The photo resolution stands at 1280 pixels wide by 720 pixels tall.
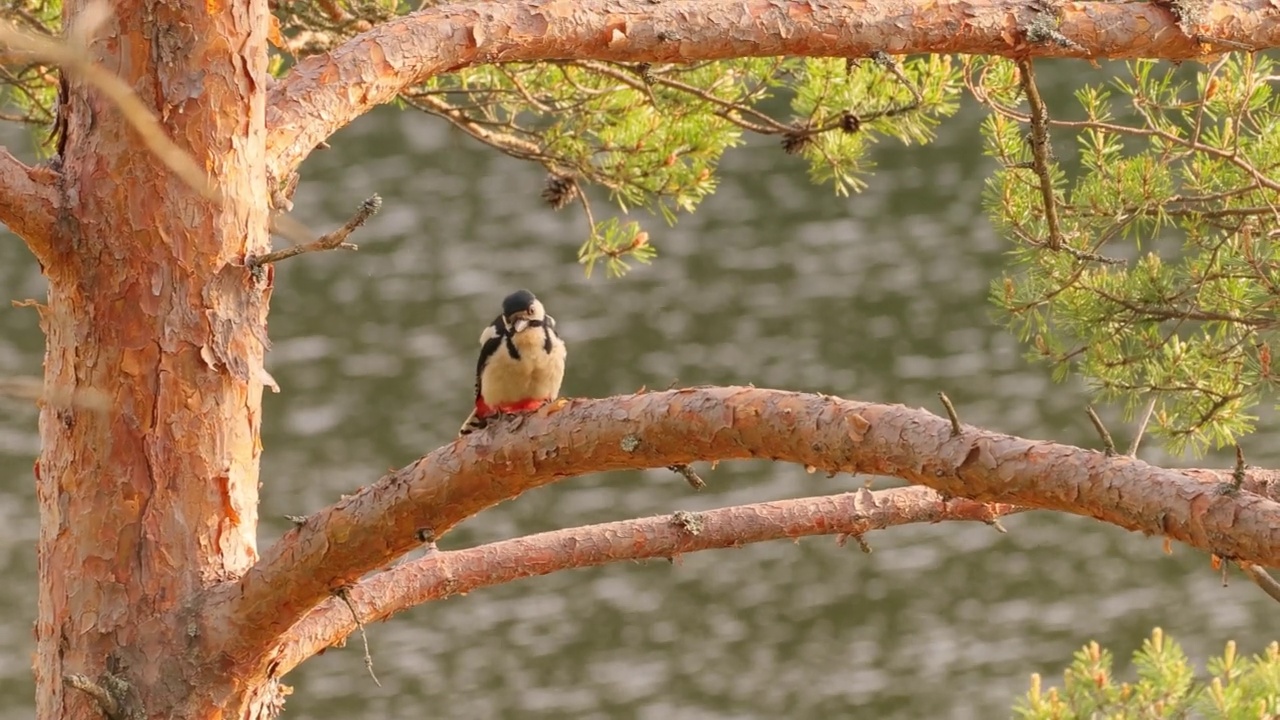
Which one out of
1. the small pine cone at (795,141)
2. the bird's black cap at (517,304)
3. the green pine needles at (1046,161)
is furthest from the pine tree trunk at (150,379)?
the small pine cone at (795,141)

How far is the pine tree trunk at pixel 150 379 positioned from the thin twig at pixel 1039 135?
1.73 meters

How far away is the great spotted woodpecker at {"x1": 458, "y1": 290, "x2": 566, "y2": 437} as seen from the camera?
435 centimetres

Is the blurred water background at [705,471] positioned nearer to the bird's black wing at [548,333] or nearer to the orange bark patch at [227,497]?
the bird's black wing at [548,333]

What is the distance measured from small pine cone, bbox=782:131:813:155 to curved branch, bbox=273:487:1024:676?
4.32ft

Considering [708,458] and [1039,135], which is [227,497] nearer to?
[708,458]

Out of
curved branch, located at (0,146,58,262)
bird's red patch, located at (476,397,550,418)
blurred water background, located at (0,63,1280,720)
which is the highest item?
blurred water background, located at (0,63,1280,720)

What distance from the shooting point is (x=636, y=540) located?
3799mm

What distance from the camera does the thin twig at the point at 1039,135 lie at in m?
3.65

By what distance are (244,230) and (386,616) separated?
990 mm

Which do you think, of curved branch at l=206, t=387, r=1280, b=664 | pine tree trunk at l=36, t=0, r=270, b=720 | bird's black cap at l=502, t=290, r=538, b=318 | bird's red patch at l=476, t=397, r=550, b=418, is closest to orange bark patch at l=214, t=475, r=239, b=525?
pine tree trunk at l=36, t=0, r=270, b=720

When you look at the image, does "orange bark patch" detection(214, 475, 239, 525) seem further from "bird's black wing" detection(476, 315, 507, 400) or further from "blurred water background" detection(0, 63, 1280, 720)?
"blurred water background" detection(0, 63, 1280, 720)

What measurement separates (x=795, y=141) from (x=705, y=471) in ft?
22.3

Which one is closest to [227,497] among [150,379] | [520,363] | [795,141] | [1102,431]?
[150,379]

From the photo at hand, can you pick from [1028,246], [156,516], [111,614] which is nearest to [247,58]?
[156,516]
